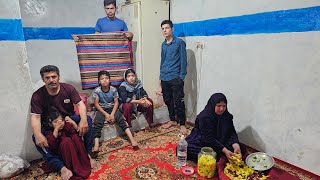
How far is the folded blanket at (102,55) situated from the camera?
2854mm

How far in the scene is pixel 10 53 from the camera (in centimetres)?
209

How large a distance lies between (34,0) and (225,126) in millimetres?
3710

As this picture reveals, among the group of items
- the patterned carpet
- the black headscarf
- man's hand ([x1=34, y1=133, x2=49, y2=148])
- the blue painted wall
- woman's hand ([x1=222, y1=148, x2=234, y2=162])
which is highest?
the blue painted wall

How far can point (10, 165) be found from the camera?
6.72ft

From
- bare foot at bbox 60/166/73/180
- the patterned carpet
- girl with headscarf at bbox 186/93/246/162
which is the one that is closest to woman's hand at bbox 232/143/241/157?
girl with headscarf at bbox 186/93/246/162

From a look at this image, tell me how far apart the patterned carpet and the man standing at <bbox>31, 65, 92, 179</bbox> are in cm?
20

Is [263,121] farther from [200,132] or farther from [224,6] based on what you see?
[224,6]

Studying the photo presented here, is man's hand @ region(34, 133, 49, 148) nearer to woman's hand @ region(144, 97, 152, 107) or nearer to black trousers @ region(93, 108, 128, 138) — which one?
black trousers @ region(93, 108, 128, 138)

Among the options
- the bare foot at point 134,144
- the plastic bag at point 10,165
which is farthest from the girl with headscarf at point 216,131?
the plastic bag at point 10,165

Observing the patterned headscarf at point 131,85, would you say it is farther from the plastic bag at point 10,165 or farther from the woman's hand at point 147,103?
the plastic bag at point 10,165

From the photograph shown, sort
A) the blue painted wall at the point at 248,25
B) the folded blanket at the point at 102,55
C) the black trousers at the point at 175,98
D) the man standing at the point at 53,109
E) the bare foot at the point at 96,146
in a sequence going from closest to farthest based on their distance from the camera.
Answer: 1. the blue painted wall at the point at 248,25
2. the man standing at the point at 53,109
3. the bare foot at the point at 96,146
4. the folded blanket at the point at 102,55
5. the black trousers at the point at 175,98

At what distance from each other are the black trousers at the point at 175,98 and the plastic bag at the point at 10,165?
194cm

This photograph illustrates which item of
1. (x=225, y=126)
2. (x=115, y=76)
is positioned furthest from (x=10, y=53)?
(x=225, y=126)

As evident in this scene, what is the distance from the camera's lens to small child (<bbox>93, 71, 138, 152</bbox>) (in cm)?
265
